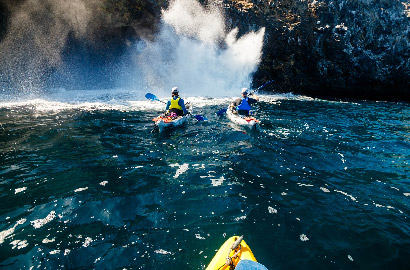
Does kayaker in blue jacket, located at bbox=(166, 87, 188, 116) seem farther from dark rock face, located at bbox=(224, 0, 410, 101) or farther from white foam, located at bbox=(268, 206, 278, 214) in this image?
dark rock face, located at bbox=(224, 0, 410, 101)

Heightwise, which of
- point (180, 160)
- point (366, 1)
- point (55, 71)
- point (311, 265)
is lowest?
point (311, 265)

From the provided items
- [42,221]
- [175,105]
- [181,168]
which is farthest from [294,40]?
[42,221]

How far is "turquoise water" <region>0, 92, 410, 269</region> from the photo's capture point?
393 cm

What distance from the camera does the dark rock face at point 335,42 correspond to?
81.3 ft

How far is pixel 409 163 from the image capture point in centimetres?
785

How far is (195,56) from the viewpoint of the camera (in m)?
27.2

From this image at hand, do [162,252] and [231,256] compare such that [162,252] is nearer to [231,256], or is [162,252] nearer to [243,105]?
[231,256]

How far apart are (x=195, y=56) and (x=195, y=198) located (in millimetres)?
24360

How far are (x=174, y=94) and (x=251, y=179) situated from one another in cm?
709

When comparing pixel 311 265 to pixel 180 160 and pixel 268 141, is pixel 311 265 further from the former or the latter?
pixel 268 141

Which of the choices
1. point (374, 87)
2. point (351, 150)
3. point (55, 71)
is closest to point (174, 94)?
point (351, 150)

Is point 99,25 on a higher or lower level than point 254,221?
higher

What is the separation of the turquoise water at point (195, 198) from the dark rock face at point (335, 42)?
17.7 meters

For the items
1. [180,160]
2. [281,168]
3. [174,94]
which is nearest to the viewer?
[281,168]
